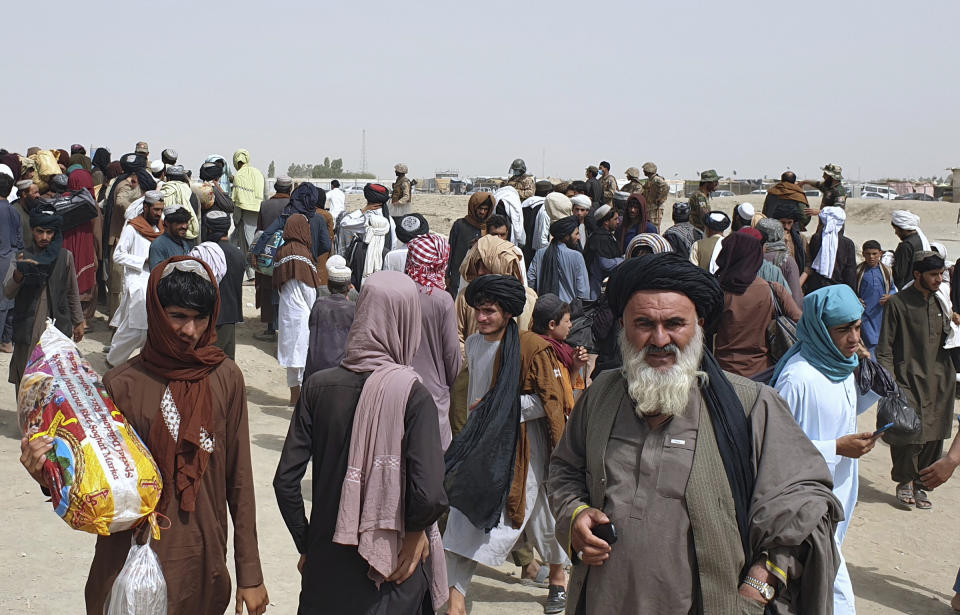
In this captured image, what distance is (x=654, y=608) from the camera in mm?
2777

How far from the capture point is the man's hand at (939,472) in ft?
15.3

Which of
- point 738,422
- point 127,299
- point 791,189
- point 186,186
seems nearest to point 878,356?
→ point 791,189

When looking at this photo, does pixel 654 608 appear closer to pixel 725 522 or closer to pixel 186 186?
pixel 725 522

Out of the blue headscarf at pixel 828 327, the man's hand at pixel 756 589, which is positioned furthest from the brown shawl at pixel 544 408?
the man's hand at pixel 756 589

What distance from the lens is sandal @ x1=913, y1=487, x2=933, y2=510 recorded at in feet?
26.6

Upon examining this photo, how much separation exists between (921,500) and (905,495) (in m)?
0.13

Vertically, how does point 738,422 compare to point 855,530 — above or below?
above

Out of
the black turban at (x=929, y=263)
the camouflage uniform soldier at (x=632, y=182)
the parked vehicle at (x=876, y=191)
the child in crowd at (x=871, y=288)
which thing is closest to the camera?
the black turban at (x=929, y=263)

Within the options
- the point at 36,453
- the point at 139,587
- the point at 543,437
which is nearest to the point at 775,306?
the point at 543,437

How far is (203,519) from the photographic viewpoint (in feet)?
11.1

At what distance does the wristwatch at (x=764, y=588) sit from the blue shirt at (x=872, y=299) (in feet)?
30.0

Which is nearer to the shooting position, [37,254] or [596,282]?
[37,254]

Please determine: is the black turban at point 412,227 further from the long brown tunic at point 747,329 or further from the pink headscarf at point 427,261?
the long brown tunic at point 747,329

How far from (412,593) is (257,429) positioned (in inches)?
234
